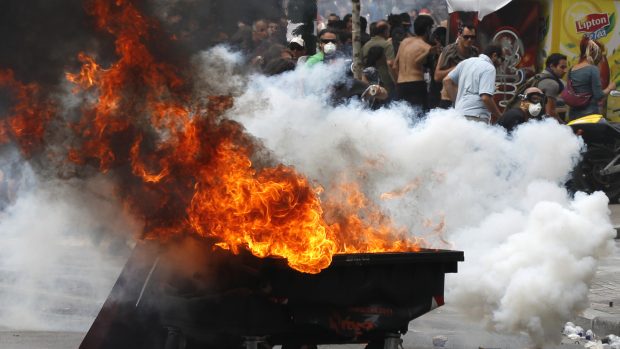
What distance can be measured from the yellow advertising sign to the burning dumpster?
11.2 metres

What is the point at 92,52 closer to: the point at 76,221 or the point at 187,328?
the point at 76,221

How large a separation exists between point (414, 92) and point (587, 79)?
255cm

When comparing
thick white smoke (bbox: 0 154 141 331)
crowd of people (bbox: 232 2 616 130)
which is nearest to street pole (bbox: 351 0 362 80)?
crowd of people (bbox: 232 2 616 130)

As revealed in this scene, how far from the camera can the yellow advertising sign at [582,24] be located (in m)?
15.7

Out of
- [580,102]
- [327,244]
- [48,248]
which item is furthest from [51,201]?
[580,102]

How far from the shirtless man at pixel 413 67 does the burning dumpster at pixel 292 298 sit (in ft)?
25.2

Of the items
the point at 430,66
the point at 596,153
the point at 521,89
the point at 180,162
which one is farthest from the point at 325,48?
the point at 180,162

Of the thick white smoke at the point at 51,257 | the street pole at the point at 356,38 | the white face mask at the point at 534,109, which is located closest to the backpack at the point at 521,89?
the white face mask at the point at 534,109

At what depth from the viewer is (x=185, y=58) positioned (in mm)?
5461

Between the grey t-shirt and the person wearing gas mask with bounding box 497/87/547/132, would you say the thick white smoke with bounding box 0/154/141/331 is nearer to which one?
the grey t-shirt

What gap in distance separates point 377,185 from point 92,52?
6.53 ft

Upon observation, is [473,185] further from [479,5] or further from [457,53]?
[479,5]

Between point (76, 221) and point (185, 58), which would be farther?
point (76, 221)

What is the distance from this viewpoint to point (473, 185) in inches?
297
